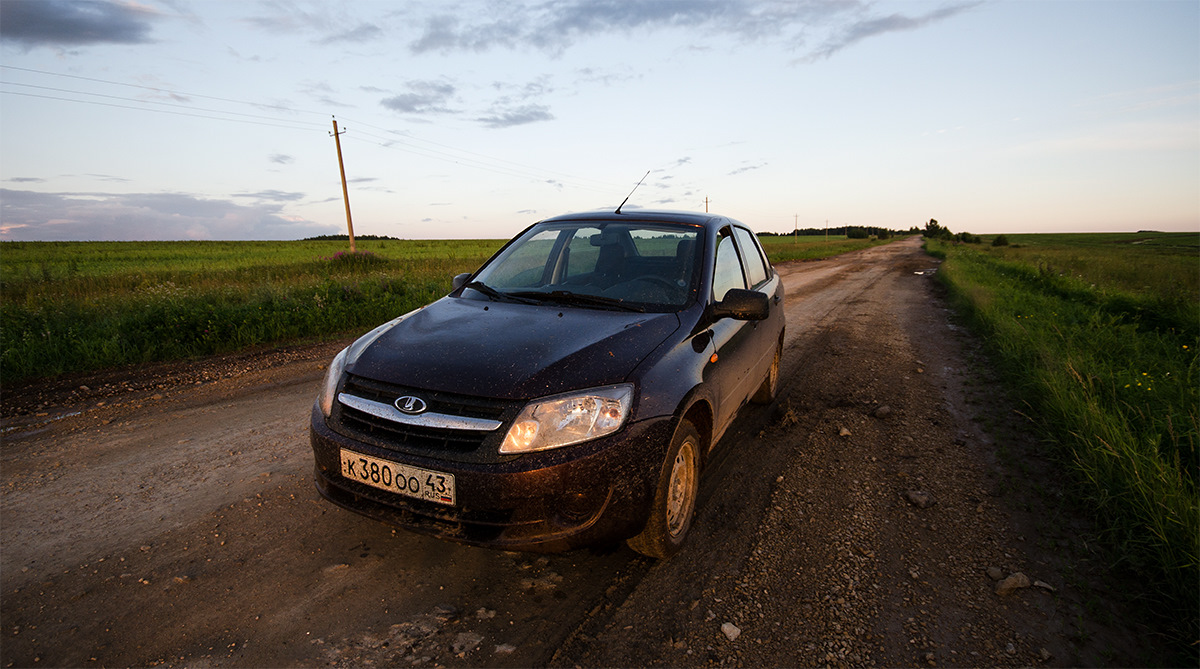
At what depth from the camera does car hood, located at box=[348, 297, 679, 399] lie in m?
2.27

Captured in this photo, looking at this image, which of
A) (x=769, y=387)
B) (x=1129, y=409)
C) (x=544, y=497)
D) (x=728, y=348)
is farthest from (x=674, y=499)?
(x=1129, y=409)

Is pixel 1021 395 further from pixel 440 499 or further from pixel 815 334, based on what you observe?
pixel 440 499

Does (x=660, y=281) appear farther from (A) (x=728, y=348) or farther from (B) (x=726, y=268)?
(B) (x=726, y=268)

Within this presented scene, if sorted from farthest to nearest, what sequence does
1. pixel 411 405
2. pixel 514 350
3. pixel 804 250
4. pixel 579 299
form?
pixel 804 250, pixel 579 299, pixel 514 350, pixel 411 405

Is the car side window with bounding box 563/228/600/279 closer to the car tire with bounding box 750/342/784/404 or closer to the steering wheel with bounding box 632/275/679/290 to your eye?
the steering wheel with bounding box 632/275/679/290

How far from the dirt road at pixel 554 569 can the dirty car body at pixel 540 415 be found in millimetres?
347

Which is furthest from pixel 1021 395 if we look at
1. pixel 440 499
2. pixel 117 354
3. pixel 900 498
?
pixel 117 354

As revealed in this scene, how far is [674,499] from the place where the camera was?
8.73 ft

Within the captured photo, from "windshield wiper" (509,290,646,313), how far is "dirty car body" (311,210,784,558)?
0.03ft

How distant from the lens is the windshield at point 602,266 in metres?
3.17

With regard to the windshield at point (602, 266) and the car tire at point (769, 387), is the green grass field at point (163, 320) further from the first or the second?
the car tire at point (769, 387)

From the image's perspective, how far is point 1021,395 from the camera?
16.1 ft

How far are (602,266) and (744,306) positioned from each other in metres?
0.96

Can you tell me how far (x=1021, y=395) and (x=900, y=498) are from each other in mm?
2645
